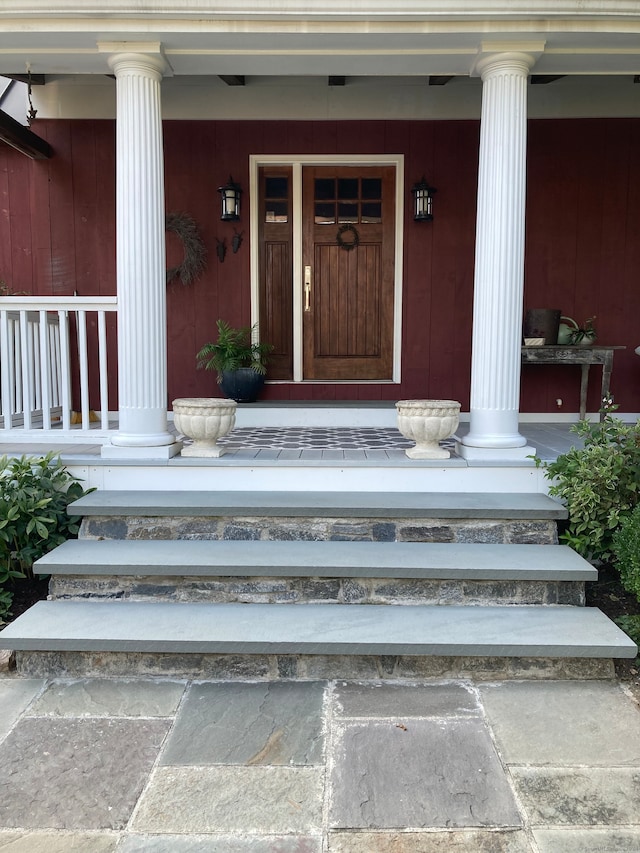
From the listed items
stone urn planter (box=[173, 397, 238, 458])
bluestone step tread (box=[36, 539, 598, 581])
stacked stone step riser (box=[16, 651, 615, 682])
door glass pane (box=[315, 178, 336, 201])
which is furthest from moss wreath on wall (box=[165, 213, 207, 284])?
stacked stone step riser (box=[16, 651, 615, 682])

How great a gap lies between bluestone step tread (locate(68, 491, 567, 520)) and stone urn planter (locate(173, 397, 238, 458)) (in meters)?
0.37

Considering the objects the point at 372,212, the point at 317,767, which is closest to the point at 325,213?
the point at 372,212

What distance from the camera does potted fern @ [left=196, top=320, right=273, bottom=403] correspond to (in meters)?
5.36

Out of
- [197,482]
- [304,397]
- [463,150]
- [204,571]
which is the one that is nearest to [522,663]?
[204,571]

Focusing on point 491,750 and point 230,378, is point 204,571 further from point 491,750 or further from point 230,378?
point 230,378

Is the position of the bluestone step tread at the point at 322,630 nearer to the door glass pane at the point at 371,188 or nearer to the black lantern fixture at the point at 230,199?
the black lantern fixture at the point at 230,199

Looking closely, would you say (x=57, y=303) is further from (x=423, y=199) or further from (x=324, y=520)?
(x=423, y=199)

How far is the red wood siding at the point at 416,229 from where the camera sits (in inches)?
219

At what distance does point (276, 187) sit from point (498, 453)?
3326mm

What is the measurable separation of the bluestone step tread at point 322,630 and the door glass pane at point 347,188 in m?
3.94

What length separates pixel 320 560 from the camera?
308cm

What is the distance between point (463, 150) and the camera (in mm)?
5566

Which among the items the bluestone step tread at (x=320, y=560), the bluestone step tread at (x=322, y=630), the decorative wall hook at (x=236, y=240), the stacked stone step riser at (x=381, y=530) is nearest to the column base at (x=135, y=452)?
the stacked stone step riser at (x=381, y=530)

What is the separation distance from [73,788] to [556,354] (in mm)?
4480
